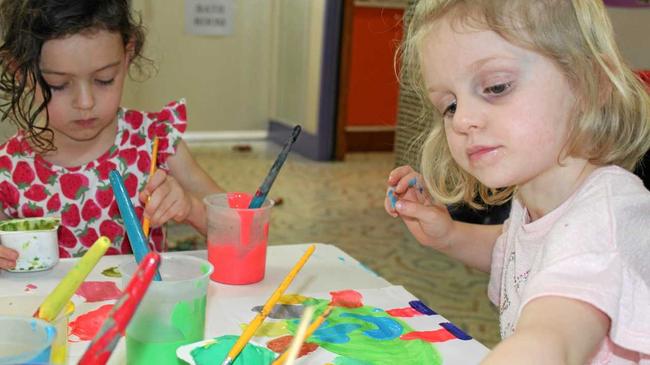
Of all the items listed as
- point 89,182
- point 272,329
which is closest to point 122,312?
point 272,329

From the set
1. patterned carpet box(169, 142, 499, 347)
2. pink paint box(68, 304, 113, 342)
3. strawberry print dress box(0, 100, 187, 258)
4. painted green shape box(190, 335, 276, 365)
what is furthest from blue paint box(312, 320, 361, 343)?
patterned carpet box(169, 142, 499, 347)

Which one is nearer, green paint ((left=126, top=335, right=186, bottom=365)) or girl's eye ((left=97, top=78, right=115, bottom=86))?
green paint ((left=126, top=335, right=186, bottom=365))

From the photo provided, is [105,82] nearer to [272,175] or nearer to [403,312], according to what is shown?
[272,175]

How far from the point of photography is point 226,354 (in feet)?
1.98

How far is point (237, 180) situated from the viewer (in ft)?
10.7

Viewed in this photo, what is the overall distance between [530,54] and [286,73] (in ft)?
11.8

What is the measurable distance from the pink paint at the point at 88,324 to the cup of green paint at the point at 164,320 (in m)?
0.08

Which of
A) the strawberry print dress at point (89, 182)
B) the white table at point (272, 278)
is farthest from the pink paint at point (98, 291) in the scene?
the strawberry print dress at point (89, 182)

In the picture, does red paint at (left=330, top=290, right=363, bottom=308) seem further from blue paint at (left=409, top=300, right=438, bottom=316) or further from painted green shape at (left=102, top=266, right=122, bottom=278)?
painted green shape at (left=102, top=266, right=122, bottom=278)

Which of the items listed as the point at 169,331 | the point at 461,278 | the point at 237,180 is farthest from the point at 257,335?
the point at 237,180

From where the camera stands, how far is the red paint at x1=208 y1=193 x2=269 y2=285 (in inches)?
32.4

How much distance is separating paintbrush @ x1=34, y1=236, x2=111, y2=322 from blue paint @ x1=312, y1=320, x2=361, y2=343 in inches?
11.6

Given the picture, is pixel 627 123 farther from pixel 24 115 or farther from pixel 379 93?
pixel 379 93

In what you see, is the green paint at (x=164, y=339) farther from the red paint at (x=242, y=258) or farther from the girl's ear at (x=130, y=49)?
the girl's ear at (x=130, y=49)
